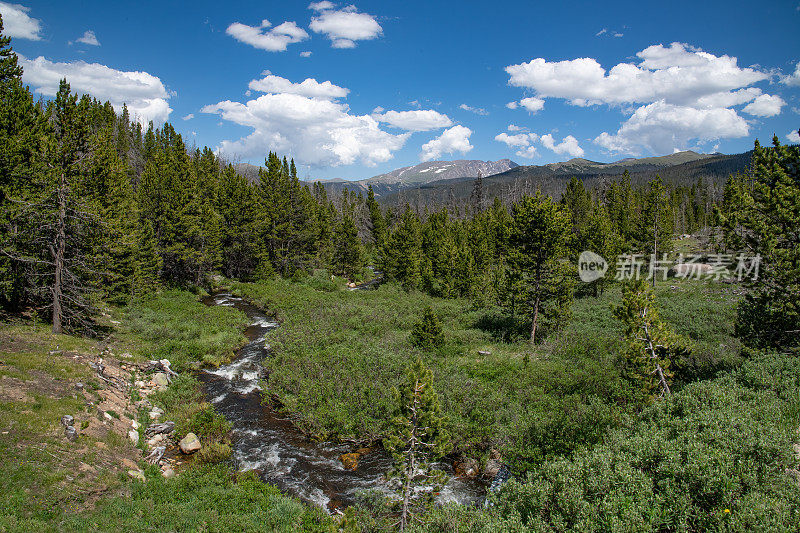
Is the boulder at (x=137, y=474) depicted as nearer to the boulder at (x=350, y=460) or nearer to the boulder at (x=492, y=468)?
the boulder at (x=350, y=460)

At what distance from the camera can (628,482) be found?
8.12 m

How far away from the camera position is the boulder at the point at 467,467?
14.4 meters

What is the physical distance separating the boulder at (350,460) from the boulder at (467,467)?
12.9 feet

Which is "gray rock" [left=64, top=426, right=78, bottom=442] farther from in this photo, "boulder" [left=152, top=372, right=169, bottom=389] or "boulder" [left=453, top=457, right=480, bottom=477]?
"boulder" [left=453, top=457, right=480, bottom=477]

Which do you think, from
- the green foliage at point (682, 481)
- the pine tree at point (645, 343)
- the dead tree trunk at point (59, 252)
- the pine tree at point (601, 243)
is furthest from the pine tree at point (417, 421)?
the pine tree at point (601, 243)

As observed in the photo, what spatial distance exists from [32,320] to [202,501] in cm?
1809

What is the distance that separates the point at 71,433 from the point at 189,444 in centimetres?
386

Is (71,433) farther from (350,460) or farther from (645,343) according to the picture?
(645,343)

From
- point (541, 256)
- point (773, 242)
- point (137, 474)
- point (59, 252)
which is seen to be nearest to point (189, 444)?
point (137, 474)

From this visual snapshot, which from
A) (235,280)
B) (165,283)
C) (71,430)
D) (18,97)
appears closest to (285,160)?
(235,280)

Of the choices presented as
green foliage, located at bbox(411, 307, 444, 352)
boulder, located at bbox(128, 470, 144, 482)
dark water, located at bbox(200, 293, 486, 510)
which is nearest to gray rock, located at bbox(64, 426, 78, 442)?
boulder, located at bbox(128, 470, 144, 482)

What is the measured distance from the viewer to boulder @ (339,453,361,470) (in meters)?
14.7

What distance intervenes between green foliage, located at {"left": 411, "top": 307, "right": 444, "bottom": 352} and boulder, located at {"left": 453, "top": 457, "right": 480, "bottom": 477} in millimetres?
10195

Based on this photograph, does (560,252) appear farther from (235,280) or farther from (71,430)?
(235,280)
